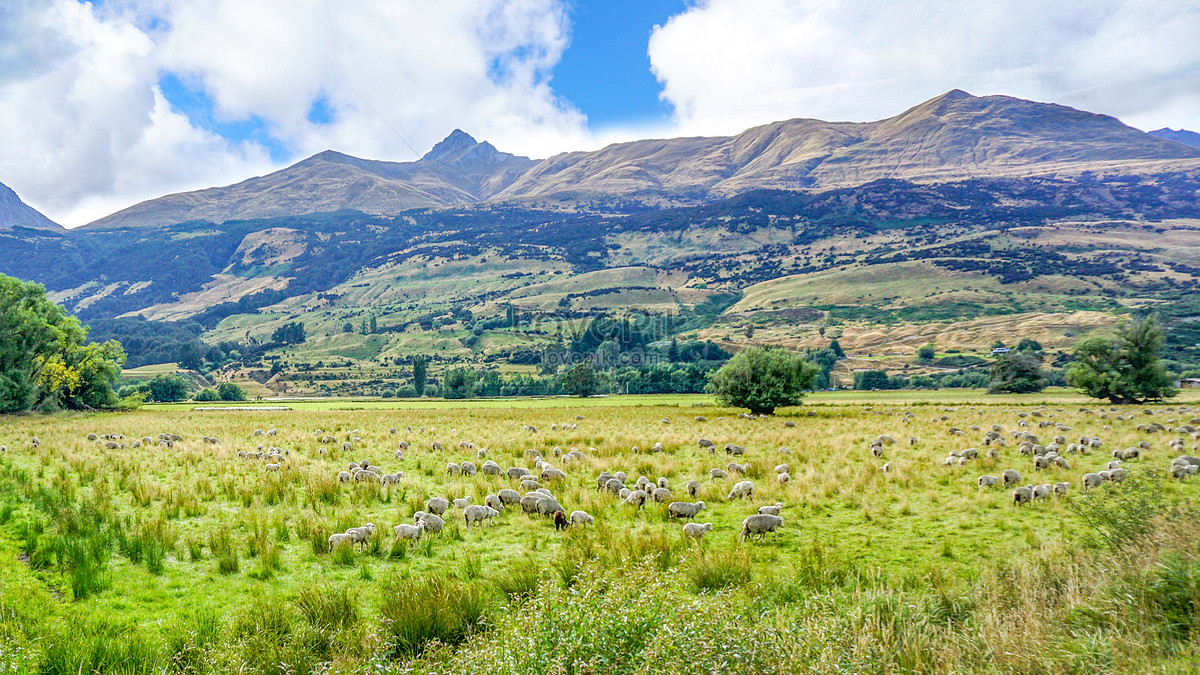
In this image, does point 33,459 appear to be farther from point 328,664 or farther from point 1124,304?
point 1124,304

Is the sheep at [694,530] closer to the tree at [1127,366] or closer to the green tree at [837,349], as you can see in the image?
the tree at [1127,366]

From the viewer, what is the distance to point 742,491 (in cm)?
1224

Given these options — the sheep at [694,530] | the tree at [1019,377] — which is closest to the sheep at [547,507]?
the sheep at [694,530]

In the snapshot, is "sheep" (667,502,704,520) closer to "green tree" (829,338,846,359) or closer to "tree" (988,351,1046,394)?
"tree" (988,351,1046,394)

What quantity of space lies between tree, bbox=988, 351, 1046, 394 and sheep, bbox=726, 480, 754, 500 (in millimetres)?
63103

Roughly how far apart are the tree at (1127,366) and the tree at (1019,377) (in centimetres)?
2202

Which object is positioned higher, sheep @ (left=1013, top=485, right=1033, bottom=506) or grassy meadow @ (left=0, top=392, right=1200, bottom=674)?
grassy meadow @ (left=0, top=392, right=1200, bottom=674)

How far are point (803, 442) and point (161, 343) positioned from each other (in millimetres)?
233244

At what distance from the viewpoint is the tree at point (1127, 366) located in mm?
37438

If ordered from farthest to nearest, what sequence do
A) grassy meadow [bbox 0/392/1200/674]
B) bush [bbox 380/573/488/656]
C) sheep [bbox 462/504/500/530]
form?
sheep [bbox 462/504/500/530] < bush [bbox 380/573/488/656] < grassy meadow [bbox 0/392/1200/674]

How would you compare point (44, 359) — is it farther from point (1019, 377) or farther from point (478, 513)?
point (1019, 377)

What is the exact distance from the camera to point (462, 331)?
194625mm

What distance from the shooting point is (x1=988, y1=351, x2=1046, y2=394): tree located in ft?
200

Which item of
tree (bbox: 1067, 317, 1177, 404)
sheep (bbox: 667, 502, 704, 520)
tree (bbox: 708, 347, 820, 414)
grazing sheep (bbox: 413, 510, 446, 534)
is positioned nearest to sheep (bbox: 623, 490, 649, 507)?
sheep (bbox: 667, 502, 704, 520)
